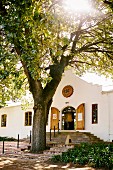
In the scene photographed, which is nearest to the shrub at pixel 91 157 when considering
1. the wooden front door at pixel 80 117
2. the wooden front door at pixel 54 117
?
the wooden front door at pixel 80 117

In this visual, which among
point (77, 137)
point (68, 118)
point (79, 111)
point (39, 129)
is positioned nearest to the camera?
point (39, 129)

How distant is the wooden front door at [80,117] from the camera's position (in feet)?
70.9

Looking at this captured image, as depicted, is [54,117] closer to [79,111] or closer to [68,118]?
[68,118]

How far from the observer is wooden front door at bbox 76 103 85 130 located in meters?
21.6

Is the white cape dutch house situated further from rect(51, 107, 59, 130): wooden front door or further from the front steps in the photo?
the front steps

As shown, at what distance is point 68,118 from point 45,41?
520 inches

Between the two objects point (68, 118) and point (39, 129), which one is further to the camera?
point (68, 118)

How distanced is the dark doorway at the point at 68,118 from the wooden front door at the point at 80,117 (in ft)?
4.71

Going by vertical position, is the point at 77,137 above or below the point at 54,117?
below

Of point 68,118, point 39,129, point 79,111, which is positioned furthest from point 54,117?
point 39,129

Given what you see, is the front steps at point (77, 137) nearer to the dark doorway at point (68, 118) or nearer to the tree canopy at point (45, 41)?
the dark doorway at point (68, 118)

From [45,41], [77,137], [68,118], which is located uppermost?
[45,41]

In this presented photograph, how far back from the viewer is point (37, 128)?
543 inches

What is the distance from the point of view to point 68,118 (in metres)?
23.6
